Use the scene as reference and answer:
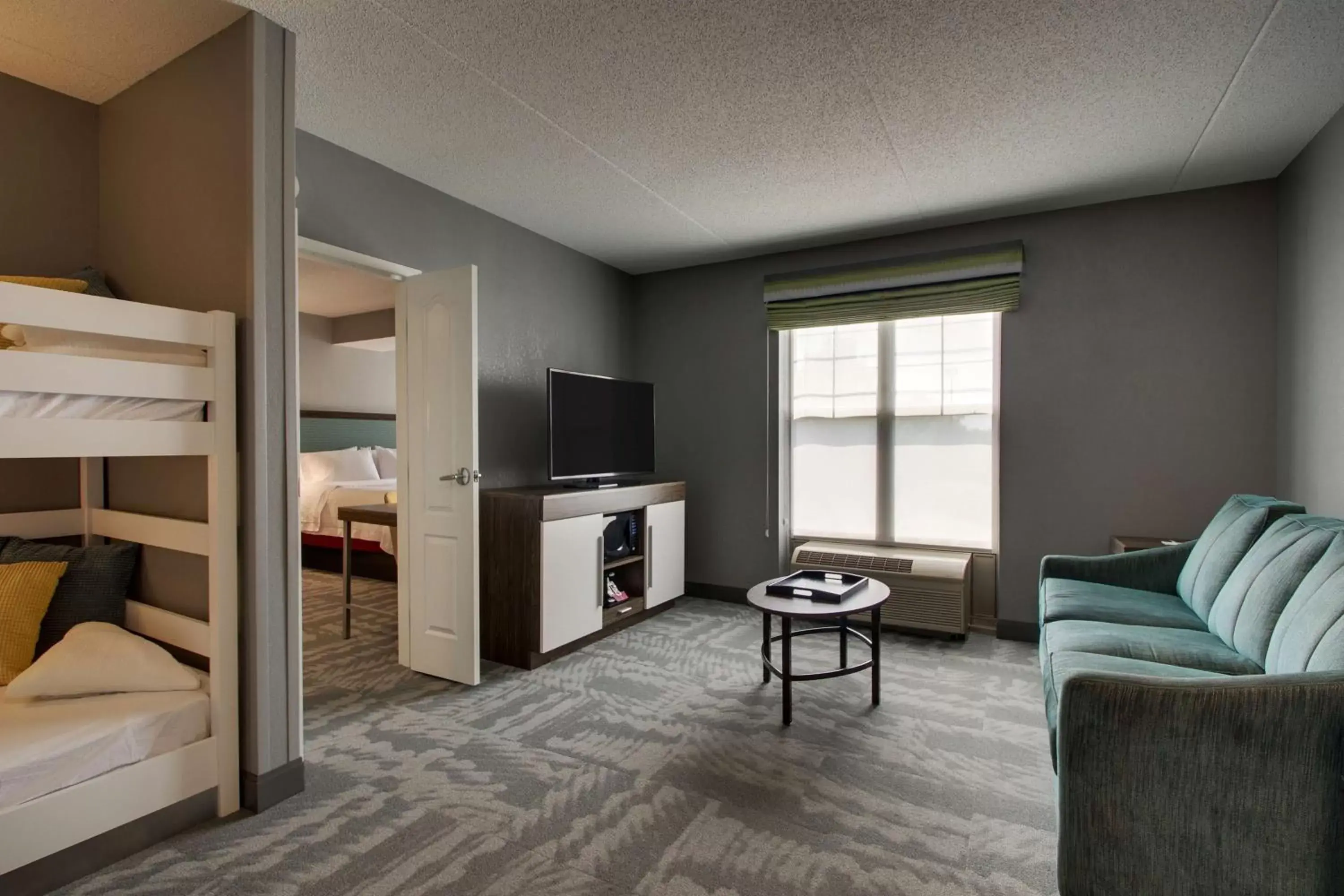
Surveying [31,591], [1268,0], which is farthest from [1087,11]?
[31,591]

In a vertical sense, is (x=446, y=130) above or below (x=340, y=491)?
above

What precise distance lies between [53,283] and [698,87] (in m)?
2.22

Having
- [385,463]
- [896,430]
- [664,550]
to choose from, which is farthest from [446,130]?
[385,463]

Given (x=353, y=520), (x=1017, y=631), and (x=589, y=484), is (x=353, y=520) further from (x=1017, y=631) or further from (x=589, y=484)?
(x=1017, y=631)

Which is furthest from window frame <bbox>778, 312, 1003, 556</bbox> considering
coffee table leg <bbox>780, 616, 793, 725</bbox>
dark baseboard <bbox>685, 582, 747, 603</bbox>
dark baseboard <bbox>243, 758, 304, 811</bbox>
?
dark baseboard <bbox>243, 758, 304, 811</bbox>

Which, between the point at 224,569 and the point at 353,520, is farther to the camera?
the point at 353,520

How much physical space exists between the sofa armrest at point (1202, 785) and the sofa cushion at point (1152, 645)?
64cm

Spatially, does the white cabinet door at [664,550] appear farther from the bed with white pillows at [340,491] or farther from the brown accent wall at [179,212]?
the brown accent wall at [179,212]

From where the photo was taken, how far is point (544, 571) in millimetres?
3367

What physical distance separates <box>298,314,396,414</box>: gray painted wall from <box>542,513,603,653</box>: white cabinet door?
137 inches

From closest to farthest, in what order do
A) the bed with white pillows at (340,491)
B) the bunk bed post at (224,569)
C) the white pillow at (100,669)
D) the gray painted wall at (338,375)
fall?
1. the white pillow at (100,669)
2. the bunk bed post at (224,569)
3. the bed with white pillows at (340,491)
4. the gray painted wall at (338,375)

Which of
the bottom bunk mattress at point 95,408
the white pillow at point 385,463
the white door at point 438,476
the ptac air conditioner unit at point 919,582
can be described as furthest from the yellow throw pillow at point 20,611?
the white pillow at point 385,463

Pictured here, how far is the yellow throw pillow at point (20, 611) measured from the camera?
2004mm

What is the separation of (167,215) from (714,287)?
3281mm
